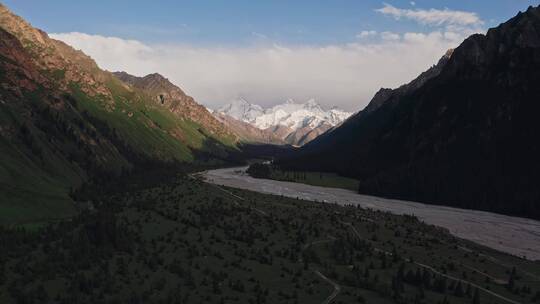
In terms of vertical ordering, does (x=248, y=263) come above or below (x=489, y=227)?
below

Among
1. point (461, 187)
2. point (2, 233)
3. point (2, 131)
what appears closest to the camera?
point (2, 233)

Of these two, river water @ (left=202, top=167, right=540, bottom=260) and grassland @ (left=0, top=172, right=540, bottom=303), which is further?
river water @ (left=202, top=167, right=540, bottom=260)

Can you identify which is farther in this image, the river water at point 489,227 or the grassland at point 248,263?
the river water at point 489,227

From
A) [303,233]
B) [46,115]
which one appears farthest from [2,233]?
[46,115]

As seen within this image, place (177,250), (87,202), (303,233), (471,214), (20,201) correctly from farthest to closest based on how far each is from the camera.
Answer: (471,214) < (87,202) < (20,201) < (303,233) < (177,250)

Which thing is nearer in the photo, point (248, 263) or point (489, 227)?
point (248, 263)

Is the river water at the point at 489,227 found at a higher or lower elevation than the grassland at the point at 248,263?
higher

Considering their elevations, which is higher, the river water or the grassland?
the river water

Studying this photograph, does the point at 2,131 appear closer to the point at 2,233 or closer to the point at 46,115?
the point at 46,115
